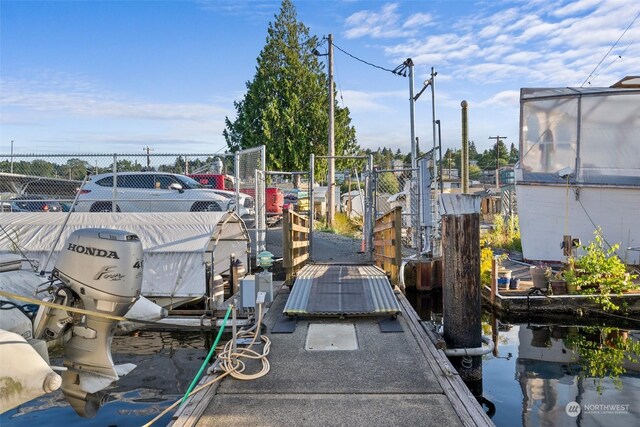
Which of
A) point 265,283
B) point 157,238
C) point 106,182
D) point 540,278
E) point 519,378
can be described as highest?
point 106,182

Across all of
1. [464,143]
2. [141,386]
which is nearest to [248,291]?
[141,386]

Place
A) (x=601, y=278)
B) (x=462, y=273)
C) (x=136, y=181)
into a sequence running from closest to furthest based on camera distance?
1. (x=462, y=273)
2. (x=601, y=278)
3. (x=136, y=181)

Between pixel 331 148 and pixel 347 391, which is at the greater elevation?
pixel 331 148

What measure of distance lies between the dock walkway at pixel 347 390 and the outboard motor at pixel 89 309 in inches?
36.1

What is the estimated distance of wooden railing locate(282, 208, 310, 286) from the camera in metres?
8.30

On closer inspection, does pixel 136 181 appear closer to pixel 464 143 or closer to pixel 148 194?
pixel 148 194

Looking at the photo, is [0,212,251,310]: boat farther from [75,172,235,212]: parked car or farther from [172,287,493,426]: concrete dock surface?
[172,287,493,426]: concrete dock surface

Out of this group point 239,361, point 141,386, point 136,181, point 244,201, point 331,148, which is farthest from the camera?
point 331,148

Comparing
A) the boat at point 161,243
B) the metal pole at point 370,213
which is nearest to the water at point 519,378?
the boat at point 161,243

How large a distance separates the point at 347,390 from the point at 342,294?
3189mm

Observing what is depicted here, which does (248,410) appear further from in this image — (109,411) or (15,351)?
(109,411)

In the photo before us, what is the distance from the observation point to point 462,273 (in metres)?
6.09

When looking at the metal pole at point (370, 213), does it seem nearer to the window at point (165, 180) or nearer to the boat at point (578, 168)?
the boat at point (578, 168)

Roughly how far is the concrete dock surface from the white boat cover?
3.76 meters
